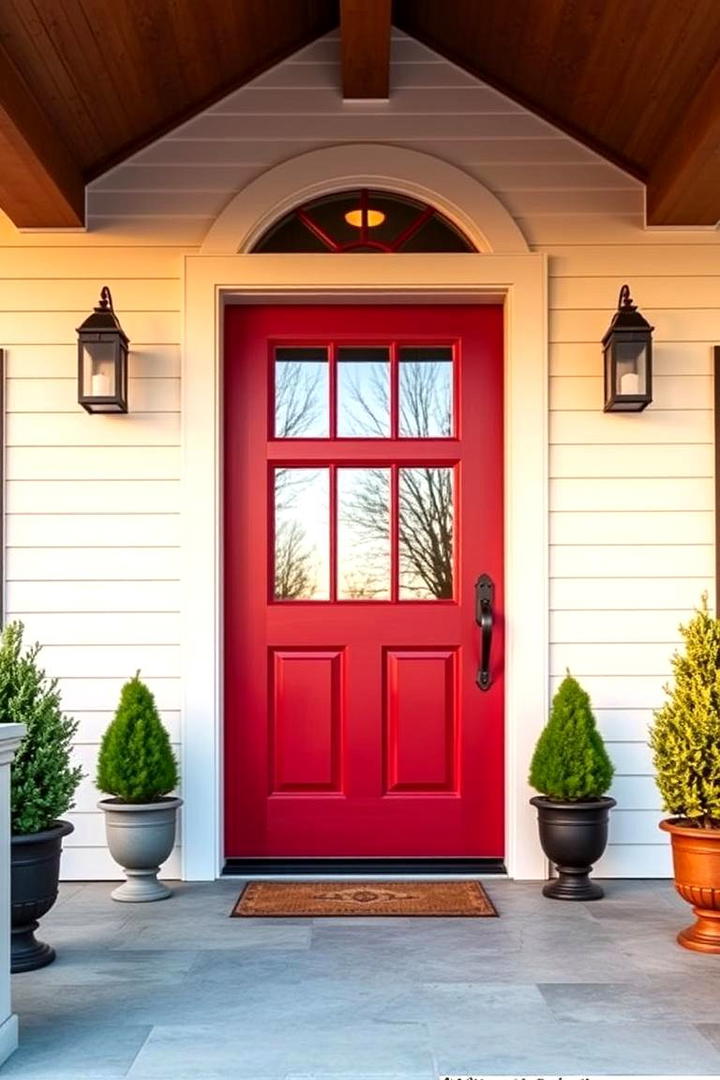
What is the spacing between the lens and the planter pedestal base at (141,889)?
4.01 metres

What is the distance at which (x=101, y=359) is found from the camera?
4.18 m

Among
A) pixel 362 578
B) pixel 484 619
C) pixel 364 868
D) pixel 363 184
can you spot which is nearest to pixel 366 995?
pixel 364 868

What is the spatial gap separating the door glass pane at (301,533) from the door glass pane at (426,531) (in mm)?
296

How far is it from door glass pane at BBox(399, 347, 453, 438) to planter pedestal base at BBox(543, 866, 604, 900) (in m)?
1.66

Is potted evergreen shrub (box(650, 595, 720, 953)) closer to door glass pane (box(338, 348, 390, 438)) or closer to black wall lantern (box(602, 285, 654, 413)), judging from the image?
black wall lantern (box(602, 285, 654, 413))

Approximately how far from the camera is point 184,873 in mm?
4273

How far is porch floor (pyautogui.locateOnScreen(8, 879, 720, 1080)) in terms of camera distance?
102 inches

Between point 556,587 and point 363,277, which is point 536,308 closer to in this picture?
point 363,277

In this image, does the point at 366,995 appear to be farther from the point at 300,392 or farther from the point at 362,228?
the point at 362,228

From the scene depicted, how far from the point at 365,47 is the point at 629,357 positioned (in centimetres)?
142

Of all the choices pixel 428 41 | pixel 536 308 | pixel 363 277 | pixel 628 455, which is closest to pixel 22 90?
Result: pixel 363 277

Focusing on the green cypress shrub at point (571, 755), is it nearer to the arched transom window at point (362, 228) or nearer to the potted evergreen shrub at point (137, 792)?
the potted evergreen shrub at point (137, 792)

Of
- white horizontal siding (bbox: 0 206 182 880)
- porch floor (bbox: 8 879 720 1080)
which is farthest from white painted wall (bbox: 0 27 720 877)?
porch floor (bbox: 8 879 720 1080)

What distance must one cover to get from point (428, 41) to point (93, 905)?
3389 millimetres
